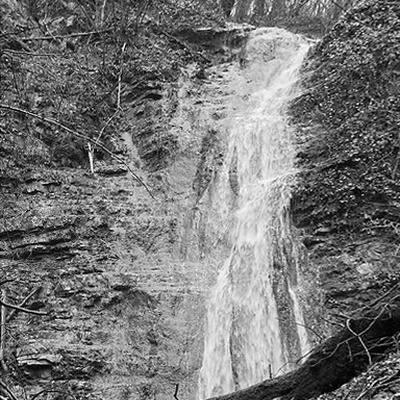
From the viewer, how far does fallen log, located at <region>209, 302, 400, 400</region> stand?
3.10 metres

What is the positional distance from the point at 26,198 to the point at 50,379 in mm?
3026

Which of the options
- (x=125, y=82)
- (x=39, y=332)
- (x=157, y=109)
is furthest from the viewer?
(x=125, y=82)

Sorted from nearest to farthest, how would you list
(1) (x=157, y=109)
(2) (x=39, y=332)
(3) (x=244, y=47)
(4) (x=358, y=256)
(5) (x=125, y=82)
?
(4) (x=358, y=256) → (2) (x=39, y=332) → (1) (x=157, y=109) → (5) (x=125, y=82) → (3) (x=244, y=47)

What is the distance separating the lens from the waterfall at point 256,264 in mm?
6547

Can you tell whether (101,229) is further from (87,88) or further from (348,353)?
(348,353)

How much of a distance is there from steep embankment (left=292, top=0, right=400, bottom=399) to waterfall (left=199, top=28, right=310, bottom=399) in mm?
287

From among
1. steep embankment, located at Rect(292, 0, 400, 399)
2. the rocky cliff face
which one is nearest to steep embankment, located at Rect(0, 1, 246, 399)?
the rocky cliff face

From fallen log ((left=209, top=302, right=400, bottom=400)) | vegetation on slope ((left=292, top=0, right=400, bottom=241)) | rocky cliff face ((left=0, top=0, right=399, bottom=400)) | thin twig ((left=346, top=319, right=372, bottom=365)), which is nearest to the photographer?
thin twig ((left=346, top=319, right=372, bottom=365))

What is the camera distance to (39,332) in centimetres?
729

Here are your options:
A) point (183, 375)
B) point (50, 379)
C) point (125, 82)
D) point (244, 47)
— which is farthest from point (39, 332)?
point (244, 47)

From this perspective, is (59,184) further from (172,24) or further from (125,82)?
(172,24)

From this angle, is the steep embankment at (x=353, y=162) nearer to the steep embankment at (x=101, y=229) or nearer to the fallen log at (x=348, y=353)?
the steep embankment at (x=101, y=229)

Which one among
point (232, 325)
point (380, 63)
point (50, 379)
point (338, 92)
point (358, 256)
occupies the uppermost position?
point (380, 63)

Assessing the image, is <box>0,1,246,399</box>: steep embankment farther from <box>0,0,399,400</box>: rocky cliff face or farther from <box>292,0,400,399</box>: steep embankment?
<box>292,0,400,399</box>: steep embankment
